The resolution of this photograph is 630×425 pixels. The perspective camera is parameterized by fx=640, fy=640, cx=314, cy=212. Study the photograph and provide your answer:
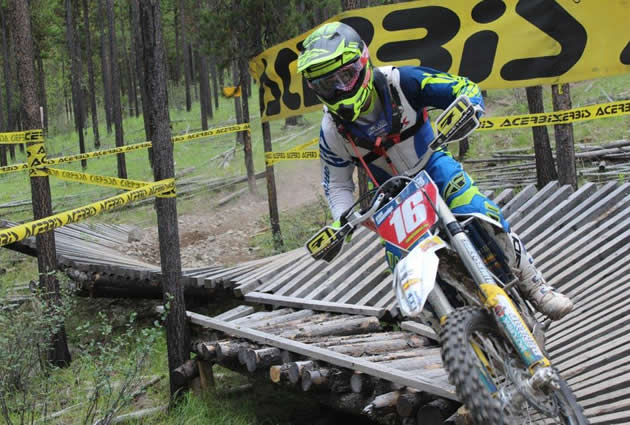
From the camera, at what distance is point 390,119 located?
361 centimetres

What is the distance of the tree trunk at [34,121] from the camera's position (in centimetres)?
657

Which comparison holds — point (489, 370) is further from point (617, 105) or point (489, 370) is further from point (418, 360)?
point (617, 105)

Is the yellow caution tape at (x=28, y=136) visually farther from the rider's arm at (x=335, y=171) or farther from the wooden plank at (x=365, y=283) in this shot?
the rider's arm at (x=335, y=171)

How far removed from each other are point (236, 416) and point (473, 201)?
2725mm

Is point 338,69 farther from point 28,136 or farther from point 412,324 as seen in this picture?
point 28,136

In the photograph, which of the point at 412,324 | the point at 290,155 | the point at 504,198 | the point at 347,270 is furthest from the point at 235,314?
the point at 290,155

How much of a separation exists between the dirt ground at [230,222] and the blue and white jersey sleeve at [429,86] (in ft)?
27.1

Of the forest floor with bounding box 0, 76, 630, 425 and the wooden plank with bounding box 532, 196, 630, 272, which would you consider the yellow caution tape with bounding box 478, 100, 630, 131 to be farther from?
the forest floor with bounding box 0, 76, 630, 425

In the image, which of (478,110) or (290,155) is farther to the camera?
(290,155)

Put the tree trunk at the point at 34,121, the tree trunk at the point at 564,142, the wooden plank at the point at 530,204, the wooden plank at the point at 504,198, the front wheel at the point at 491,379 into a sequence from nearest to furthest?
the front wheel at the point at 491,379
the wooden plank at the point at 530,204
the tree trunk at the point at 34,121
the wooden plank at the point at 504,198
the tree trunk at the point at 564,142

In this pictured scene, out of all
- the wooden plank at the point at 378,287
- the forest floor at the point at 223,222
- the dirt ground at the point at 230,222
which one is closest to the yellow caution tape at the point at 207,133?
the forest floor at the point at 223,222

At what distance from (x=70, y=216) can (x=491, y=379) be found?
10.6 ft

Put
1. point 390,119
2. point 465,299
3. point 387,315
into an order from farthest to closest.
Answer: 1. point 387,315
2. point 390,119
3. point 465,299

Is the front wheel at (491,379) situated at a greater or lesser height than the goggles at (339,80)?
lesser
